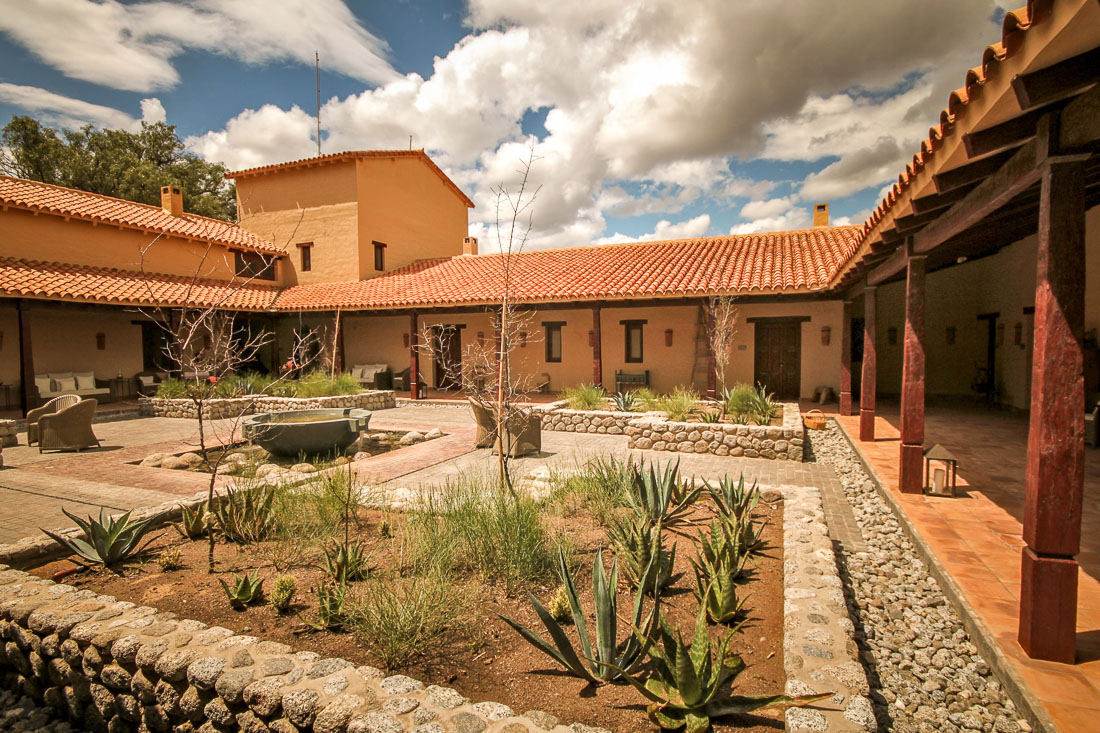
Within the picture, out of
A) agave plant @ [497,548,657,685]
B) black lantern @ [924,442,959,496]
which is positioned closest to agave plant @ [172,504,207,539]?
agave plant @ [497,548,657,685]

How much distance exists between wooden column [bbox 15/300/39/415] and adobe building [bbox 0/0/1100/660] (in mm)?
48

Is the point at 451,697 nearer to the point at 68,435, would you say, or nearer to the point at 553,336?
the point at 68,435

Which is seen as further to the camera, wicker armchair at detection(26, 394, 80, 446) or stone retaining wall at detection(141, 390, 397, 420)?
stone retaining wall at detection(141, 390, 397, 420)

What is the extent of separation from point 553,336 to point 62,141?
27.3 meters

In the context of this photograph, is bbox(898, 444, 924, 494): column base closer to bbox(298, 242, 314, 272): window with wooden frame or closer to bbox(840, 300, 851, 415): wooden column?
bbox(840, 300, 851, 415): wooden column

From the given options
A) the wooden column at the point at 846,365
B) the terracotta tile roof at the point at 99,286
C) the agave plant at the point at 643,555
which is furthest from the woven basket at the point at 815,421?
the terracotta tile roof at the point at 99,286

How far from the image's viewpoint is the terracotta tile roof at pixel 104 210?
43.9 feet

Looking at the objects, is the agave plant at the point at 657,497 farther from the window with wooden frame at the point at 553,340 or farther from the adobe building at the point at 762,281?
the window with wooden frame at the point at 553,340

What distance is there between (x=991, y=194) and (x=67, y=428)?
487 inches

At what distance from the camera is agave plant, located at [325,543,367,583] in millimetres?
3516

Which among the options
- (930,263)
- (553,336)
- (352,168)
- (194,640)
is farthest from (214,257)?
(930,263)

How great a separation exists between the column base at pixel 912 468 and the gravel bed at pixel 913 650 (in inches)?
34.7

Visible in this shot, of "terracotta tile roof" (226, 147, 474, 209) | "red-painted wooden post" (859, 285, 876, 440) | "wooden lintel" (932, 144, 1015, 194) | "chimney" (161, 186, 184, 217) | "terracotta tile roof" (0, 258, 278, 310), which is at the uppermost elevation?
"terracotta tile roof" (226, 147, 474, 209)

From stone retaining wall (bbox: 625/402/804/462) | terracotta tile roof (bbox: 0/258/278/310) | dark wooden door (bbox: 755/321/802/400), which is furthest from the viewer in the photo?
dark wooden door (bbox: 755/321/802/400)
